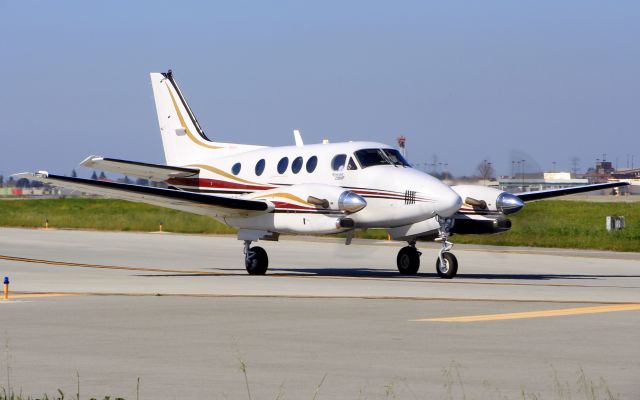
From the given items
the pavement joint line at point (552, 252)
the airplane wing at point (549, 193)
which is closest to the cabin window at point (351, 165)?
the airplane wing at point (549, 193)

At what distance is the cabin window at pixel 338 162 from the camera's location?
101 ft

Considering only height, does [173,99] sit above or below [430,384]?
above

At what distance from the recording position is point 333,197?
29875 mm

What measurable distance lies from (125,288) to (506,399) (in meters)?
16.5

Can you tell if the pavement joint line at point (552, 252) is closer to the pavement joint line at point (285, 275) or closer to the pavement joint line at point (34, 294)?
the pavement joint line at point (285, 275)

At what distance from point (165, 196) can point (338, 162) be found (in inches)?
192

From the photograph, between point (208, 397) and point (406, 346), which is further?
point (406, 346)

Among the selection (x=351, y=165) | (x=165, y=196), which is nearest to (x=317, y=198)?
(x=351, y=165)

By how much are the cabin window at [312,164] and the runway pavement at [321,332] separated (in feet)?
9.96

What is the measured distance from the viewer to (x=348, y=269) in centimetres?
3616

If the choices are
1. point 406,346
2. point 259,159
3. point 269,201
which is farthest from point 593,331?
point 259,159

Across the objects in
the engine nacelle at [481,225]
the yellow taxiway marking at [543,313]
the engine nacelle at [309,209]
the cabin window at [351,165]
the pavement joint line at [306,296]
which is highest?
the cabin window at [351,165]

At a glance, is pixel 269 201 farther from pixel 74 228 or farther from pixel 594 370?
pixel 74 228

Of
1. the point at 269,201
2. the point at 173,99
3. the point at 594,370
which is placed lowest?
the point at 594,370
